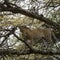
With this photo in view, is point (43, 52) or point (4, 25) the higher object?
point (4, 25)

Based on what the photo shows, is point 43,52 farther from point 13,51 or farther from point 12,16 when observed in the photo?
point 12,16

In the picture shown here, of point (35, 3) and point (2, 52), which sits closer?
point (2, 52)

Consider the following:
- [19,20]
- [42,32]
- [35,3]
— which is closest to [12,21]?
[19,20]

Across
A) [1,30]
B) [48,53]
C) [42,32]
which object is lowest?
[42,32]

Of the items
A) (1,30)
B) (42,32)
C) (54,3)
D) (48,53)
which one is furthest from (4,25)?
(42,32)

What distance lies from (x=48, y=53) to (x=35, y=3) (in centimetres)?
116

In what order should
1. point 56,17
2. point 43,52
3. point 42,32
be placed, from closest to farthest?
point 43,52, point 56,17, point 42,32

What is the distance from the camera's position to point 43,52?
3.51 metres

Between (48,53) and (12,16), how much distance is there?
1.08m

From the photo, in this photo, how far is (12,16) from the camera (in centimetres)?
432

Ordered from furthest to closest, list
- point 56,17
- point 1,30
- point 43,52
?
point 56,17 → point 1,30 → point 43,52

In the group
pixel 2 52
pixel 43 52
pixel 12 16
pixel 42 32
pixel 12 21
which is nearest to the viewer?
pixel 2 52

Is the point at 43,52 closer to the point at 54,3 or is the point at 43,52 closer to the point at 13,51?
the point at 13,51

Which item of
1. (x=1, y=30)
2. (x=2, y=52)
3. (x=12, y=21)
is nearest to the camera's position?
(x=2, y=52)
